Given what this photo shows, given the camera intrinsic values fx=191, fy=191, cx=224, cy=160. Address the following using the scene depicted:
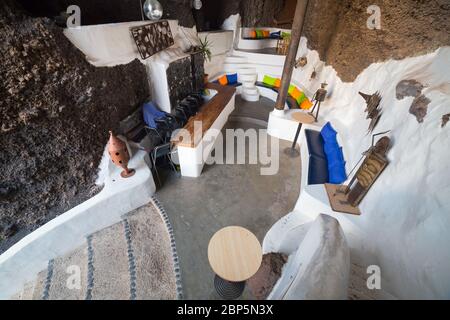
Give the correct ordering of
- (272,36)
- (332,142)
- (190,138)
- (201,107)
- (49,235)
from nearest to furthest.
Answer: (49,235)
(190,138)
(332,142)
(201,107)
(272,36)

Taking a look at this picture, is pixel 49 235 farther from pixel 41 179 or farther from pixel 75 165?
pixel 75 165

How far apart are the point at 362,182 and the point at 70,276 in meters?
3.62

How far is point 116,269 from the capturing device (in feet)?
7.84

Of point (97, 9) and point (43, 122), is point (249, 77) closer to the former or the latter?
point (97, 9)

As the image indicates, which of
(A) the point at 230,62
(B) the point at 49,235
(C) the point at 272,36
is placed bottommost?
(B) the point at 49,235

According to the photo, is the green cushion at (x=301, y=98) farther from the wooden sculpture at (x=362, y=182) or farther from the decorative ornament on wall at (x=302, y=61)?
the wooden sculpture at (x=362, y=182)

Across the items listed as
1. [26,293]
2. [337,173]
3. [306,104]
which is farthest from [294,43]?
[26,293]

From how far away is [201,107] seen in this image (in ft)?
15.3

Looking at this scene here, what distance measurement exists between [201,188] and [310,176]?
6.27 feet

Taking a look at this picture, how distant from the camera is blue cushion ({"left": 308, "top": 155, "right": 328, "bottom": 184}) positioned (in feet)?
10.3

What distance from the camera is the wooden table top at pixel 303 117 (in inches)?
160
